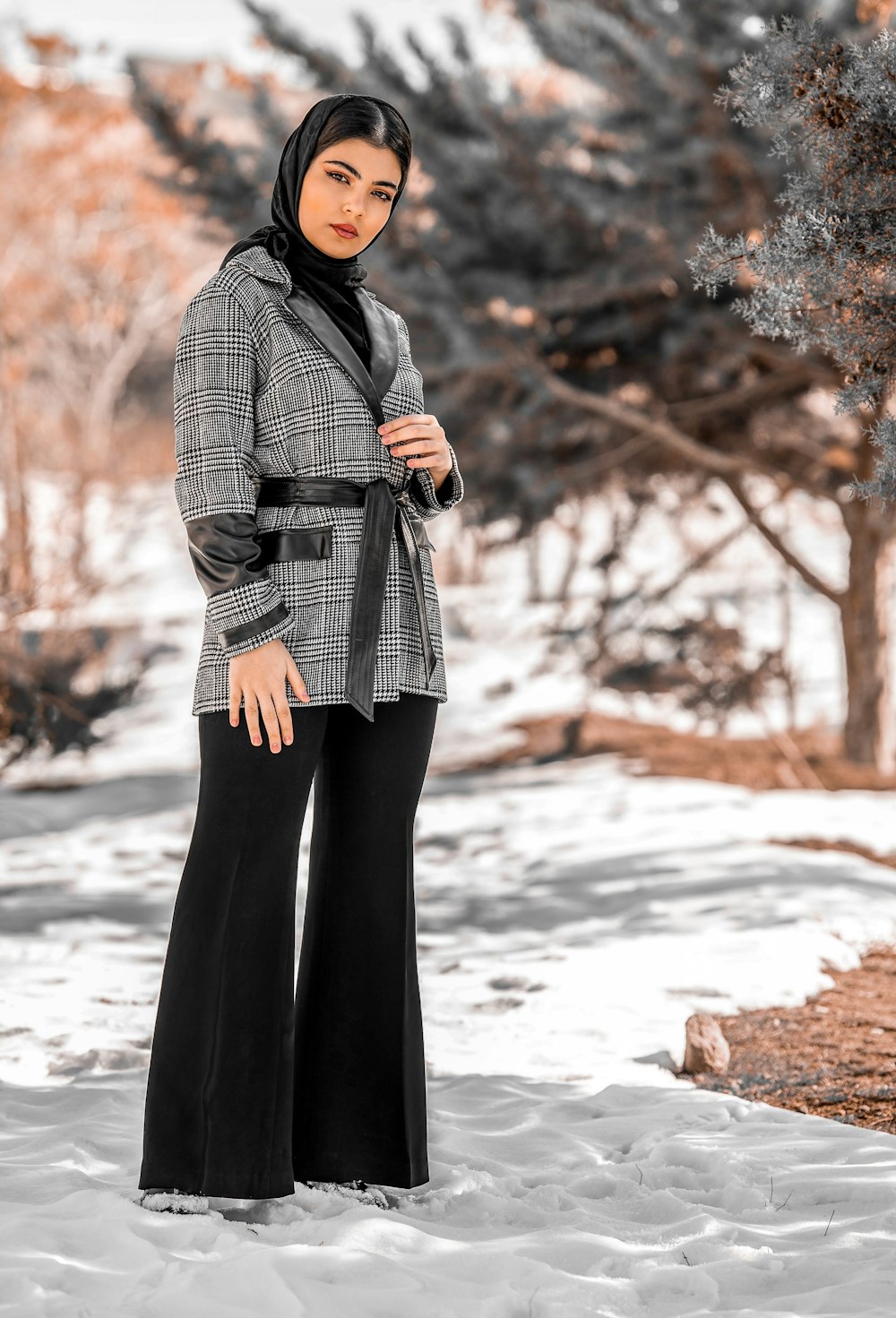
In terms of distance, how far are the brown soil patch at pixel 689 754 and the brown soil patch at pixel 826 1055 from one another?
4.27 meters

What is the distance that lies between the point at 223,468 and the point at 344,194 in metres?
0.53

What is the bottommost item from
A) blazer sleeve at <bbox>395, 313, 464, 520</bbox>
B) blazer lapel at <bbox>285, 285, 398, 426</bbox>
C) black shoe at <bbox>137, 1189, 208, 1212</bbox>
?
black shoe at <bbox>137, 1189, 208, 1212</bbox>

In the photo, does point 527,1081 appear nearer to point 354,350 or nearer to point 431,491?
point 431,491

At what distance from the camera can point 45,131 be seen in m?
15.4

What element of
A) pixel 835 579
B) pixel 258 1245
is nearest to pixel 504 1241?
pixel 258 1245

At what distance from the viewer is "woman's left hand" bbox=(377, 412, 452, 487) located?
85.0 inches

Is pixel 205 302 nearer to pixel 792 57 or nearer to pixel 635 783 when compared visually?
pixel 792 57

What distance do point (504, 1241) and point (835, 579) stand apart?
2146 centimetres

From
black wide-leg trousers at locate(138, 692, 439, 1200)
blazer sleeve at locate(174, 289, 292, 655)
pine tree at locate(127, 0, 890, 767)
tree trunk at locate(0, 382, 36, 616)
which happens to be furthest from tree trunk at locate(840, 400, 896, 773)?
blazer sleeve at locate(174, 289, 292, 655)

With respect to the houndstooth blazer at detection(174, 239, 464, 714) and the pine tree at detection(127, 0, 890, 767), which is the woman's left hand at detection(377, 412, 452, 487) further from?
the pine tree at detection(127, 0, 890, 767)

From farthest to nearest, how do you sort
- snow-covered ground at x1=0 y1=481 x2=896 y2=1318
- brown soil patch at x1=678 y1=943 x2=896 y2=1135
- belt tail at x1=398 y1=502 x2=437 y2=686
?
brown soil patch at x1=678 y1=943 x2=896 y2=1135 < belt tail at x1=398 y1=502 x2=437 y2=686 < snow-covered ground at x1=0 y1=481 x2=896 y2=1318

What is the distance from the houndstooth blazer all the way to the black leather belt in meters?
0.01

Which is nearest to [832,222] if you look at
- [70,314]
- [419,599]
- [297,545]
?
[419,599]

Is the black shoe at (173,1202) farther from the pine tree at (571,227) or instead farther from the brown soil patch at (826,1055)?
the pine tree at (571,227)
